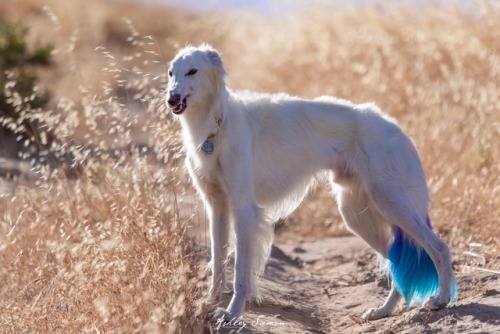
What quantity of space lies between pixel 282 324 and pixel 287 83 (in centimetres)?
791

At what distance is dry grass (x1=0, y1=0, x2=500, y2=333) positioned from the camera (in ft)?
15.4

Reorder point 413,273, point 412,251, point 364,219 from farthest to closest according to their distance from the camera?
point 364,219 → point 412,251 → point 413,273

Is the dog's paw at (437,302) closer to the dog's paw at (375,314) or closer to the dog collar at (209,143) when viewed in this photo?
the dog's paw at (375,314)

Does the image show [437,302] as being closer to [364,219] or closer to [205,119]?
[364,219]

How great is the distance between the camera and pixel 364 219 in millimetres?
6078

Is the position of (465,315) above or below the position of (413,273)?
below

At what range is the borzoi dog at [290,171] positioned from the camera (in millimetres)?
5414

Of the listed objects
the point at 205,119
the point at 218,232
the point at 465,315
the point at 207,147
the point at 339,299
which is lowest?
the point at 465,315

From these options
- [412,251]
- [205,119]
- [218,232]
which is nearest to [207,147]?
[205,119]

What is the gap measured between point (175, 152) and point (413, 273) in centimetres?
175

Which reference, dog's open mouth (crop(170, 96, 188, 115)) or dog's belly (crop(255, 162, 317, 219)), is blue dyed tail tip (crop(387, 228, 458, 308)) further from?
dog's open mouth (crop(170, 96, 188, 115))

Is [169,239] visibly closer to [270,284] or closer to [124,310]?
[124,310]

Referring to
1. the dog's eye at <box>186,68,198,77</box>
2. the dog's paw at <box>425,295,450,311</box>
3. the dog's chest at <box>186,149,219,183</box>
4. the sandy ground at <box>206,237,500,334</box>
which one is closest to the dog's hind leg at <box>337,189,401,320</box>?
the sandy ground at <box>206,237,500,334</box>

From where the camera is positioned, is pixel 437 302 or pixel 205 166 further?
pixel 205 166
